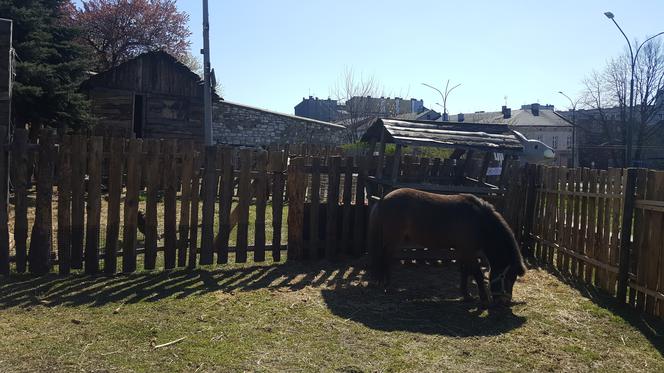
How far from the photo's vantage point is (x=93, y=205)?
679cm

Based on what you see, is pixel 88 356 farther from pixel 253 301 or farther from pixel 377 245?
pixel 377 245

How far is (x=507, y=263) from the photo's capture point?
644cm

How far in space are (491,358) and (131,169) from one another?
4.75 metres

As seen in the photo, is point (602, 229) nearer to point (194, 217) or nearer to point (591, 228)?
point (591, 228)

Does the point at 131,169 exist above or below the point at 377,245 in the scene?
above

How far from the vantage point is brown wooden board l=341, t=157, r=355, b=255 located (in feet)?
27.9

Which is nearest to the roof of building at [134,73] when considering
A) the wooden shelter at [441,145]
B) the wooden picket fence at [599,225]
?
the wooden shelter at [441,145]

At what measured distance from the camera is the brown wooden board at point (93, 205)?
22.0 ft

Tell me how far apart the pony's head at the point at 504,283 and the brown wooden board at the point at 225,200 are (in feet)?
11.7

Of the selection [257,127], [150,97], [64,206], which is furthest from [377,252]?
[257,127]

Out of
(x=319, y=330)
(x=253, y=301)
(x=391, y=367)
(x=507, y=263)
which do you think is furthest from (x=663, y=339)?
(x=253, y=301)

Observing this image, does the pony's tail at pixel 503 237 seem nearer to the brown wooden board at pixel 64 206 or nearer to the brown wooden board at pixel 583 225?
the brown wooden board at pixel 583 225

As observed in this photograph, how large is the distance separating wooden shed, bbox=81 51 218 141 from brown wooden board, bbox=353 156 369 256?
1617 cm

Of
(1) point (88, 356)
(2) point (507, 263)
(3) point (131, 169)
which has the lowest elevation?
(1) point (88, 356)
